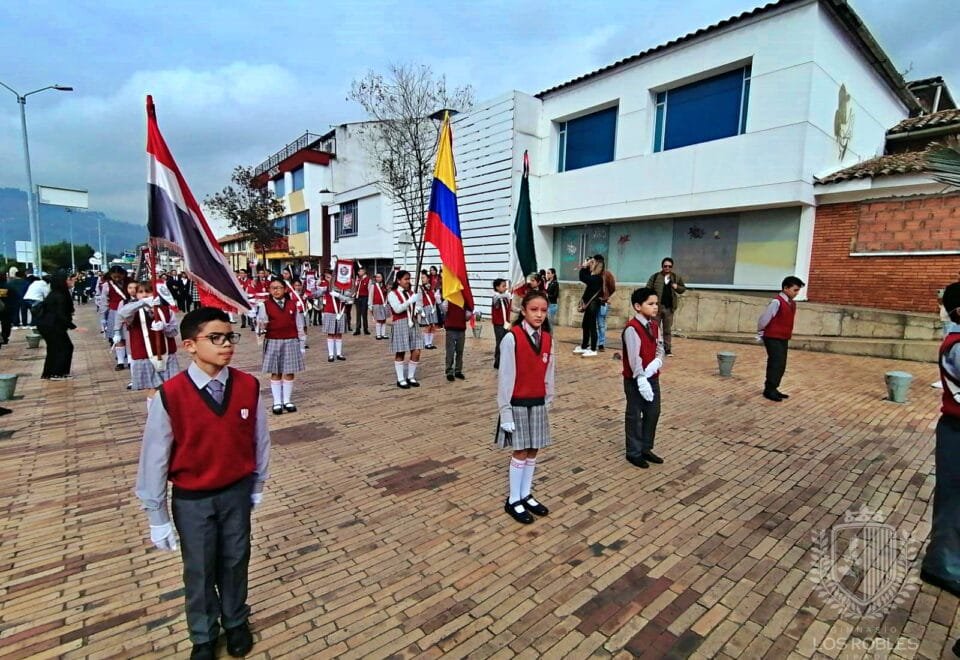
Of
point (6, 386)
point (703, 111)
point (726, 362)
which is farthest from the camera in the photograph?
point (703, 111)

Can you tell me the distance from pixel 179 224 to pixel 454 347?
16.9ft

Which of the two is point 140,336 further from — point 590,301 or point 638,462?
point 590,301

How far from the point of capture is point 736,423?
6.11 m

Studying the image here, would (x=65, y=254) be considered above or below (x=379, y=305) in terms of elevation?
above

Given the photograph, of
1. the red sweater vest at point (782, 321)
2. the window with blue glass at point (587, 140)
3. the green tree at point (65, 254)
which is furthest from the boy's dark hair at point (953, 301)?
the green tree at point (65, 254)

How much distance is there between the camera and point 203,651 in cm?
235

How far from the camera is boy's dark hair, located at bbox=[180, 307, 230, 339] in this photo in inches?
91.0

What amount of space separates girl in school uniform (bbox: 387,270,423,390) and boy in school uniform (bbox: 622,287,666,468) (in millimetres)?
4157

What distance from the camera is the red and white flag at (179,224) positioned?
4.04 meters

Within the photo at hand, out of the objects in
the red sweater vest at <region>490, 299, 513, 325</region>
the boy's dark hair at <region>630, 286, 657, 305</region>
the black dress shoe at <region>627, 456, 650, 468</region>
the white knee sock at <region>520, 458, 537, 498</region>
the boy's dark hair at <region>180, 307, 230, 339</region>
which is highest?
the boy's dark hair at <region>630, 286, 657, 305</region>

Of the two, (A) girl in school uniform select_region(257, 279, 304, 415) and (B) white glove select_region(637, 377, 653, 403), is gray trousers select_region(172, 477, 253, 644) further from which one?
(A) girl in school uniform select_region(257, 279, 304, 415)

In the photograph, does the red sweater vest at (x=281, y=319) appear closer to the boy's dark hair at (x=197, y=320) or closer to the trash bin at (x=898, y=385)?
the boy's dark hair at (x=197, y=320)

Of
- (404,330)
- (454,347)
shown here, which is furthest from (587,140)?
(404,330)

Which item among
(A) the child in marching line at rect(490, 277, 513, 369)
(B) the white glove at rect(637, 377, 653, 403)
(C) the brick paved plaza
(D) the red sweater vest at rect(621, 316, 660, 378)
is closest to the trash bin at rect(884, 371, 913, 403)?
(C) the brick paved plaza
